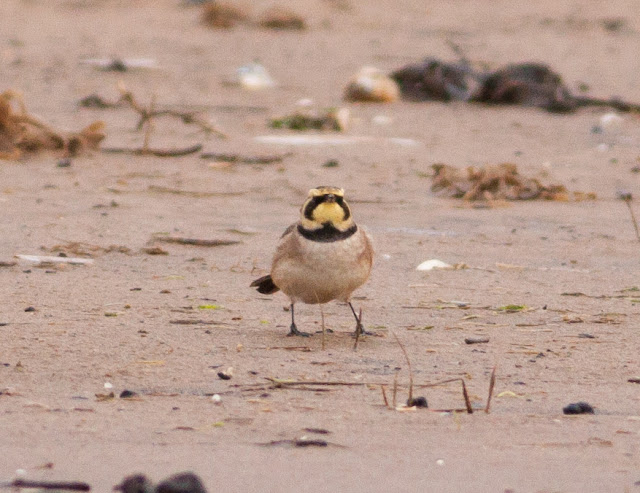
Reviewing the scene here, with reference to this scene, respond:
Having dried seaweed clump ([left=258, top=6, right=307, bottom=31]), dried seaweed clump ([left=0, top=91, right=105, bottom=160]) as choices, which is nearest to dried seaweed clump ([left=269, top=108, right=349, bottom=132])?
dried seaweed clump ([left=0, top=91, right=105, bottom=160])

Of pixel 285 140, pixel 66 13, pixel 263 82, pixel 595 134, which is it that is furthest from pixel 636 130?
pixel 66 13

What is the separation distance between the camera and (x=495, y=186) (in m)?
9.55

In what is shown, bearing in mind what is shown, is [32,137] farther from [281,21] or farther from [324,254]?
[281,21]

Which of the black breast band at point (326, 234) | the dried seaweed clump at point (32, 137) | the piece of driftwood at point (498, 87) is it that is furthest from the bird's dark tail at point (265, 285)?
the piece of driftwood at point (498, 87)

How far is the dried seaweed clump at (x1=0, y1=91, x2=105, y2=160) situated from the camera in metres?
10.2

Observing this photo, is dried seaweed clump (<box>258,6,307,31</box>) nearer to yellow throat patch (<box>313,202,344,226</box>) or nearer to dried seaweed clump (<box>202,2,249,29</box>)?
dried seaweed clump (<box>202,2,249,29</box>)

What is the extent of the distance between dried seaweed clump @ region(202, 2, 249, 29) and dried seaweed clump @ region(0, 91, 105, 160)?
468 inches

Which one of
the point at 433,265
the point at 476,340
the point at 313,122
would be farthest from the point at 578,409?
the point at 313,122

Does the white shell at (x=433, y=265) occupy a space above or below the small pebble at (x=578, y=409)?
above

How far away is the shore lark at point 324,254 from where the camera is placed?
18.2ft

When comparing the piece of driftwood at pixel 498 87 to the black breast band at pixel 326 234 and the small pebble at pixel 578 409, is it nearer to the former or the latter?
the black breast band at pixel 326 234

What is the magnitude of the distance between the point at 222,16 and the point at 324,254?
17.2 meters

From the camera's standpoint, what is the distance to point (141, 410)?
4.37 metres

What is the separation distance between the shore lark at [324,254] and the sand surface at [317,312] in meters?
0.25
